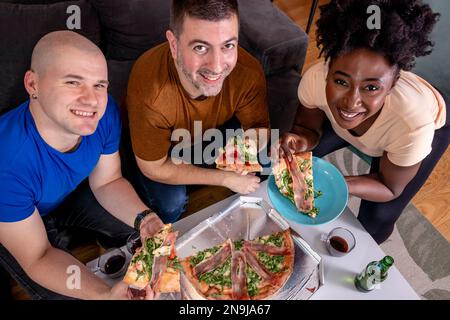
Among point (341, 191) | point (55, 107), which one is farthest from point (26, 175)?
point (341, 191)

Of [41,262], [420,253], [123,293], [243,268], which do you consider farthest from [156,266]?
[420,253]

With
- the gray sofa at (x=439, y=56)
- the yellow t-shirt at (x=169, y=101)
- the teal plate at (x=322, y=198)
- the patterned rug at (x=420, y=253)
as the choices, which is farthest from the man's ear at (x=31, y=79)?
the patterned rug at (x=420, y=253)

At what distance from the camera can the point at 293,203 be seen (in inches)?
67.6

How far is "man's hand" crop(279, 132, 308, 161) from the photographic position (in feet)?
5.93

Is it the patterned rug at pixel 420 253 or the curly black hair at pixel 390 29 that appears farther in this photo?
the patterned rug at pixel 420 253

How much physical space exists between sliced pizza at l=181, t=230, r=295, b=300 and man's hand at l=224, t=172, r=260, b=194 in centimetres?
26

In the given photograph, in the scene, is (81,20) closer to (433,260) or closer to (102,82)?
(102,82)

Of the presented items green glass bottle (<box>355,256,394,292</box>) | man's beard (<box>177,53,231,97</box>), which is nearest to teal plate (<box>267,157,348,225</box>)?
green glass bottle (<box>355,256,394,292</box>)

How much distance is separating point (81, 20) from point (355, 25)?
1460mm

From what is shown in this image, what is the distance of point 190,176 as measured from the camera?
1964 millimetres

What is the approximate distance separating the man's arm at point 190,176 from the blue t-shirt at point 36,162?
22cm

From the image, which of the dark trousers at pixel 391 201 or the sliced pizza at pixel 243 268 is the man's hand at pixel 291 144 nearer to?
the dark trousers at pixel 391 201

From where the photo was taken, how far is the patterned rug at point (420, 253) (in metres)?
2.25

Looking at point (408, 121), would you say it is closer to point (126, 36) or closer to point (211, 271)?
point (211, 271)
